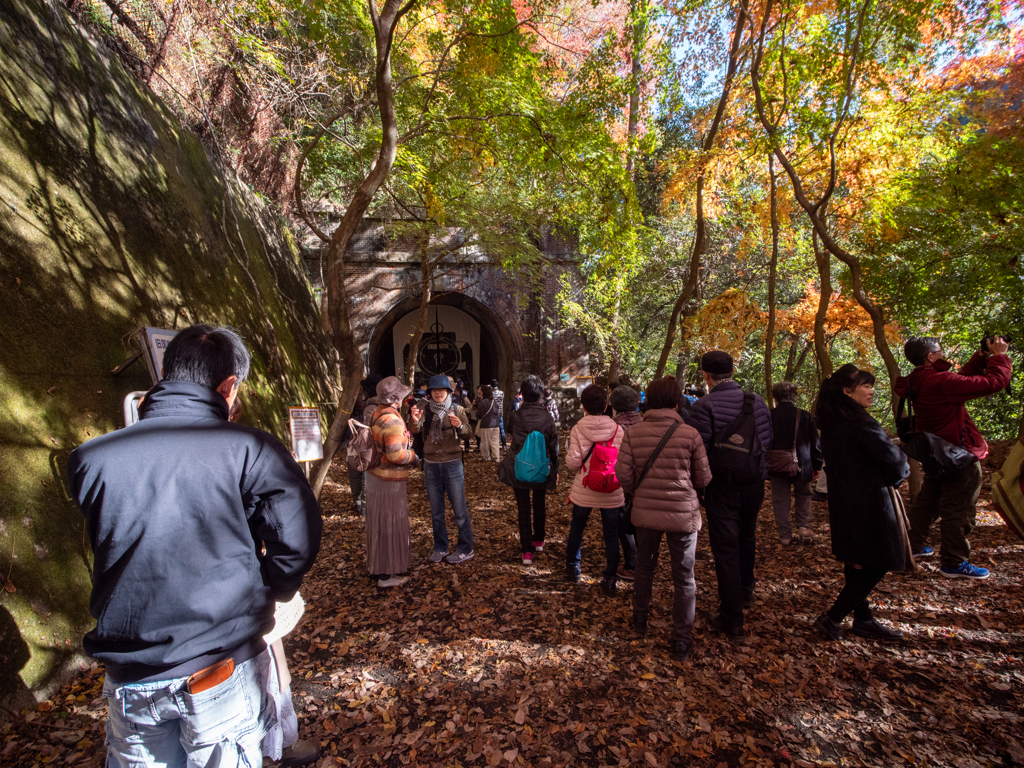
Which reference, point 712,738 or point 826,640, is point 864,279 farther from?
point 712,738

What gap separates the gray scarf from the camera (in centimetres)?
466

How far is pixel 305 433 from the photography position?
13.9ft

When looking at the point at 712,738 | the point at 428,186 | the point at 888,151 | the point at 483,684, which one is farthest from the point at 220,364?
the point at 888,151

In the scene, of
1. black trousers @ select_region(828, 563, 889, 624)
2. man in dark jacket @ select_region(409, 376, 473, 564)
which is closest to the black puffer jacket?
black trousers @ select_region(828, 563, 889, 624)

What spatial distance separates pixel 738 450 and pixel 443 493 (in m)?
2.73

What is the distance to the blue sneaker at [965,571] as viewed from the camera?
13.6ft

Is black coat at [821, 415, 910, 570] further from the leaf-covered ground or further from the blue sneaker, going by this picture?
the blue sneaker

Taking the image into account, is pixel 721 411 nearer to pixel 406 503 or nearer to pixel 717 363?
pixel 717 363

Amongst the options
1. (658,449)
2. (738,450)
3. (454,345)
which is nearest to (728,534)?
(738,450)

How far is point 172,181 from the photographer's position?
6.46 metres

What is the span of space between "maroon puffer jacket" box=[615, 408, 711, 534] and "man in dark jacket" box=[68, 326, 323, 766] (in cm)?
225

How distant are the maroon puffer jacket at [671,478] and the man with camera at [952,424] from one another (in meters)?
2.28

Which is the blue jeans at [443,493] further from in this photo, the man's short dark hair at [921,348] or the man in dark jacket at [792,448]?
the man's short dark hair at [921,348]

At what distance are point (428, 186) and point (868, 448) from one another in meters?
7.26
